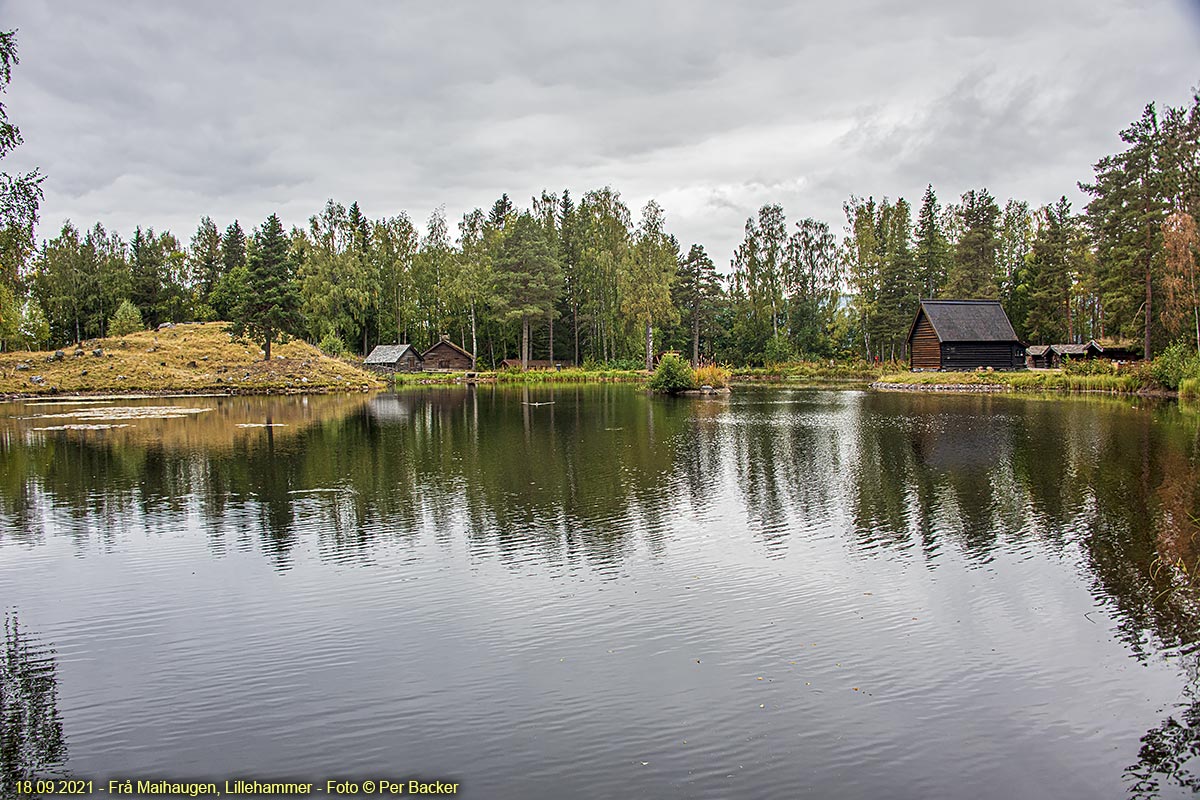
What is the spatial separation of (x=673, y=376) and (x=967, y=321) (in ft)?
79.6

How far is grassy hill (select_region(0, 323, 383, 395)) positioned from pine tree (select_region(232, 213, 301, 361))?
2.98 meters

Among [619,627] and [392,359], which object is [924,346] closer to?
[392,359]

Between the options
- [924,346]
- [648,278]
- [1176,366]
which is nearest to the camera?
[1176,366]

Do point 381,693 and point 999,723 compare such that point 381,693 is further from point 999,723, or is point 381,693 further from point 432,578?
point 999,723

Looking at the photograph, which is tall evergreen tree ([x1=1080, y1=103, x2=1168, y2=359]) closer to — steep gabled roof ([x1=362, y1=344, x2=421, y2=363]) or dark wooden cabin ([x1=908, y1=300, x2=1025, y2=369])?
dark wooden cabin ([x1=908, y1=300, x2=1025, y2=369])

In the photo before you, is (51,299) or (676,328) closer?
(51,299)

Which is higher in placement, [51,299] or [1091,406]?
[51,299]

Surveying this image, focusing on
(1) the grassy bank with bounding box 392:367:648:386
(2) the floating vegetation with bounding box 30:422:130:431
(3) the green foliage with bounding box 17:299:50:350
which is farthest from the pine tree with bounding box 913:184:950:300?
(3) the green foliage with bounding box 17:299:50:350

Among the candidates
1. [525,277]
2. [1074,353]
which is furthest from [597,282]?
[1074,353]

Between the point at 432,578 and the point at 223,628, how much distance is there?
259cm

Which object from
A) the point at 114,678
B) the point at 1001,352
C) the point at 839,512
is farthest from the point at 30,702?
the point at 1001,352

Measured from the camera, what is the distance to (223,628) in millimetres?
8695

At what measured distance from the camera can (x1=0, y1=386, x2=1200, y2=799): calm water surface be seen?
5.96 meters

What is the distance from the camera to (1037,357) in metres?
65.8
